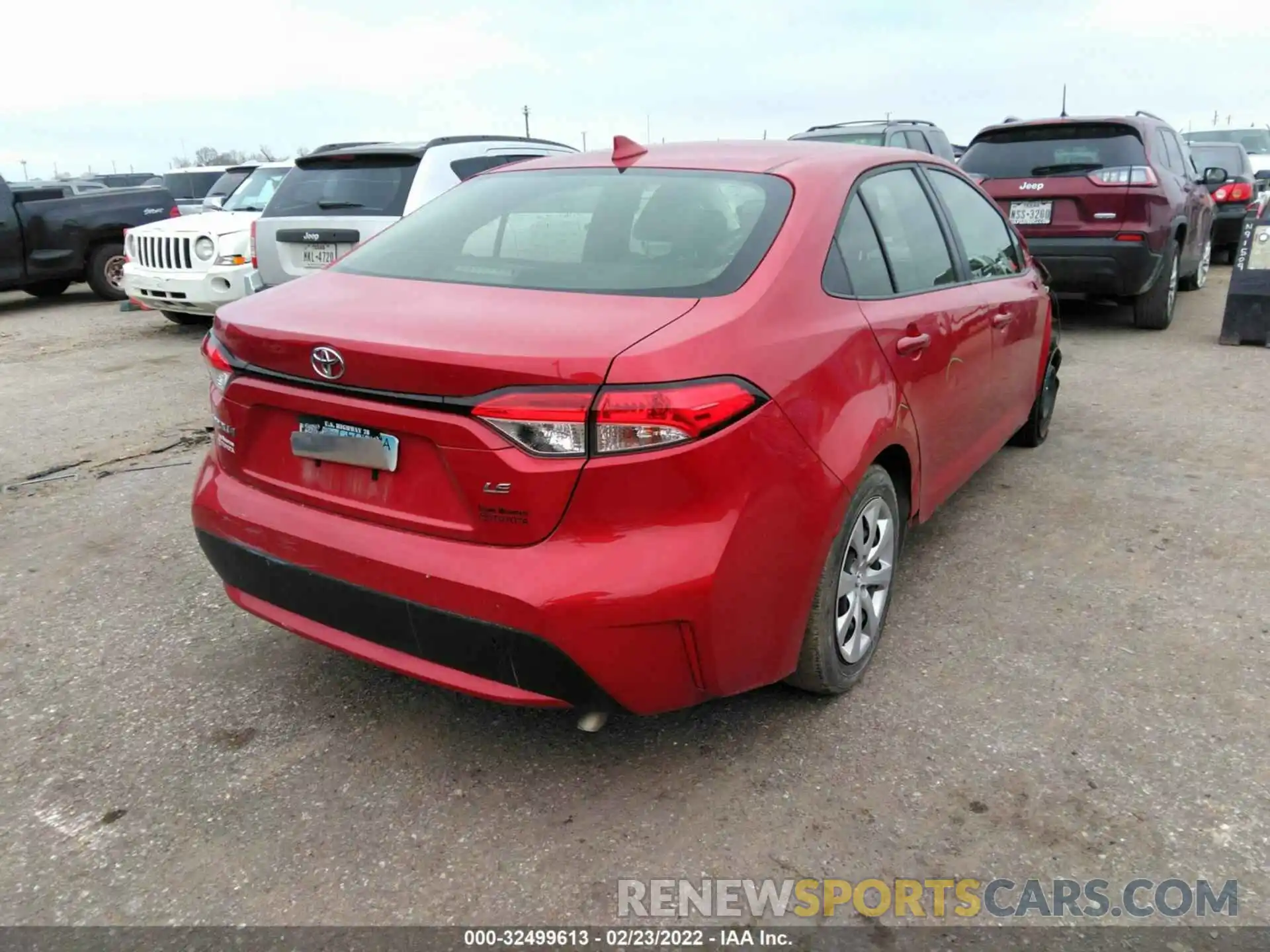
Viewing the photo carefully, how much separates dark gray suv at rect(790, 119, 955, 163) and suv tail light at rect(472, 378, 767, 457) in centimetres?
938

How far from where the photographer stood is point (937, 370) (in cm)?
341

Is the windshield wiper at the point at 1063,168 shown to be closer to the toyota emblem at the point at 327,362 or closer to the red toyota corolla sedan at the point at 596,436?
the red toyota corolla sedan at the point at 596,436

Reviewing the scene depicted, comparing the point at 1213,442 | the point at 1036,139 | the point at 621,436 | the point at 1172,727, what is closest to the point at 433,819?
the point at 621,436

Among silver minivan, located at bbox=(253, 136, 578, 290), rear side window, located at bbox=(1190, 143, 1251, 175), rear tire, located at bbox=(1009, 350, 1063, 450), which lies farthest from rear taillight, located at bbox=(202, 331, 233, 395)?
rear side window, located at bbox=(1190, 143, 1251, 175)

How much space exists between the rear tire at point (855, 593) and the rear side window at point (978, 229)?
51.4 inches

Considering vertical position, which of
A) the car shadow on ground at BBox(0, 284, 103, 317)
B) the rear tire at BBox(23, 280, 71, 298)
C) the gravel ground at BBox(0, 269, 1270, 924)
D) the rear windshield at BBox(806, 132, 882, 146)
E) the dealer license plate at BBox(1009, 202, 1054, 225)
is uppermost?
the rear windshield at BBox(806, 132, 882, 146)

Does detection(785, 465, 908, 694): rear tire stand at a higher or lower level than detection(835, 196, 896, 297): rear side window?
lower

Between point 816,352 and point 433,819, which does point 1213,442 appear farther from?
point 433,819

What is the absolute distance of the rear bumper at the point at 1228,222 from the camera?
12.4 meters

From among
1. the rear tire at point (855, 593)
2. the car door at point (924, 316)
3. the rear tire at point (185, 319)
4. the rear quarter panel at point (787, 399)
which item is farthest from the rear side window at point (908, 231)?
the rear tire at point (185, 319)

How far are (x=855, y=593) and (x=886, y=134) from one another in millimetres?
9644

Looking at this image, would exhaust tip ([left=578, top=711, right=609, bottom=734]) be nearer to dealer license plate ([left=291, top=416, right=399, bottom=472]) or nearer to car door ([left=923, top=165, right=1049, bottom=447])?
dealer license plate ([left=291, top=416, right=399, bottom=472])

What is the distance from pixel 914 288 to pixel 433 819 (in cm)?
225

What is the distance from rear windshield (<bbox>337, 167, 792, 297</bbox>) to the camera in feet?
8.82
